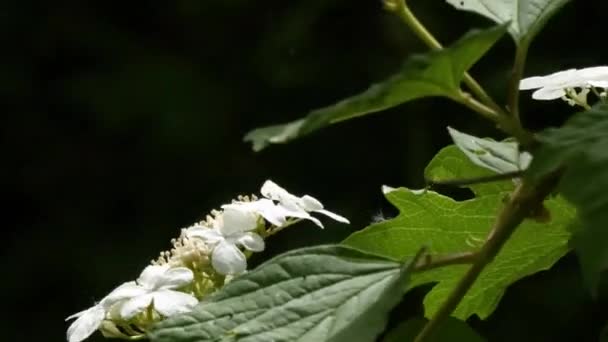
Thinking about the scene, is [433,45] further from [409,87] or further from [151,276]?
[151,276]

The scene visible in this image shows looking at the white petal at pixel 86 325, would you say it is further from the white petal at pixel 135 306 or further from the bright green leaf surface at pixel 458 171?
the bright green leaf surface at pixel 458 171

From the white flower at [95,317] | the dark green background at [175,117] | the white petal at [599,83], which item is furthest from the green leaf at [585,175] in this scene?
the dark green background at [175,117]

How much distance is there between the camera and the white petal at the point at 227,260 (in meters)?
0.63

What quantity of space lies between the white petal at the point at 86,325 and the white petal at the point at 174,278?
0.12ft

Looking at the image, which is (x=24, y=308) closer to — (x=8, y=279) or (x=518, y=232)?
(x=8, y=279)

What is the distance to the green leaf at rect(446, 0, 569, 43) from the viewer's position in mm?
559

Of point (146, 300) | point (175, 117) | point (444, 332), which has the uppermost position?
point (175, 117)

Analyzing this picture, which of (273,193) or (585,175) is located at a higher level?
(273,193)

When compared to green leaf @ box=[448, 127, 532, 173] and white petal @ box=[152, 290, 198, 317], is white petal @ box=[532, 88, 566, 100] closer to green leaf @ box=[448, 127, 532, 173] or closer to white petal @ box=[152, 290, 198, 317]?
green leaf @ box=[448, 127, 532, 173]

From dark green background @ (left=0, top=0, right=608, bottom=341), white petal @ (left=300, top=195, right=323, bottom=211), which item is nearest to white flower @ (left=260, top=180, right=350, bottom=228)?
white petal @ (left=300, top=195, right=323, bottom=211)

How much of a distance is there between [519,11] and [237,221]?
7.3 inches

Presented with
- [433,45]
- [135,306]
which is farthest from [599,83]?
[135,306]

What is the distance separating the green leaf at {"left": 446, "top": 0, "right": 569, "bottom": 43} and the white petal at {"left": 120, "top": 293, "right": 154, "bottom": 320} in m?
0.19

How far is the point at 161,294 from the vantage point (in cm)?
61
